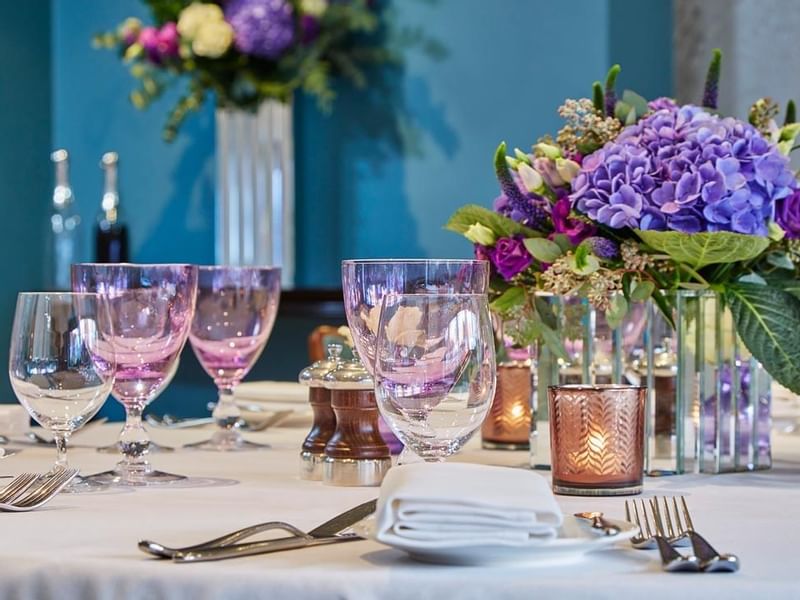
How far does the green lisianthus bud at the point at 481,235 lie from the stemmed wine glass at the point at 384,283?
15cm

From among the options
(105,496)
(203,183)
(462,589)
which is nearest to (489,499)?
(462,589)

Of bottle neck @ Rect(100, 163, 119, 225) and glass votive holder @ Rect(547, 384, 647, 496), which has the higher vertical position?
bottle neck @ Rect(100, 163, 119, 225)

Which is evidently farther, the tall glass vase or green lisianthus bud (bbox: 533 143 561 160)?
the tall glass vase

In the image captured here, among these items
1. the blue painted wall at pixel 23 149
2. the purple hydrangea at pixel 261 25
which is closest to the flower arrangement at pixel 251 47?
the purple hydrangea at pixel 261 25

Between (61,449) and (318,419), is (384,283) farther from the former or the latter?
(61,449)

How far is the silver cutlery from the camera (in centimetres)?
77

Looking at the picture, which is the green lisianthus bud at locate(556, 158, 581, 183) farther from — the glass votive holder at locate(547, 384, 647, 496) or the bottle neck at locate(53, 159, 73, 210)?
the bottle neck at locate(53, 159, 73, 210)

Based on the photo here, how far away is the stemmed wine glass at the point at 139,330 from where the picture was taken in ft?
3.78

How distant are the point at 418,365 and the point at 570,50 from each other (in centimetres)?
271

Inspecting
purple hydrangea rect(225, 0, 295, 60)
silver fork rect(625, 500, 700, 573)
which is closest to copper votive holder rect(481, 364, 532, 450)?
silver fork rect(625, 500, 700, 573)

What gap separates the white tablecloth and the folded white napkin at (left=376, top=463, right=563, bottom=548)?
2cm

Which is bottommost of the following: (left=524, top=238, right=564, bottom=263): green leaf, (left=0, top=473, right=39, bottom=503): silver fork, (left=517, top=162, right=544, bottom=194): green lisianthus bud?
(left=0, top=473, right=39, bottom=503): silver fork

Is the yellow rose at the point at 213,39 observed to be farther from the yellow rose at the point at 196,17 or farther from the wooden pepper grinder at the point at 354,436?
the wooden pepper grinder at the point at 354,436

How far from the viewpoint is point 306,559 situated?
0.78 meters
